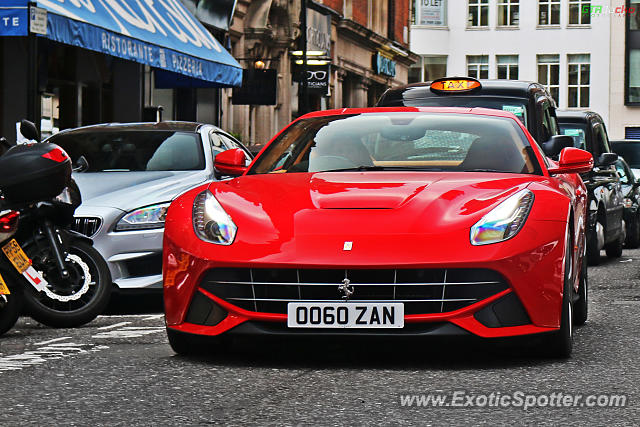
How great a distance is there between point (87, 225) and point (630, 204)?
11232mm

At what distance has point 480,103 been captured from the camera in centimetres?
1260

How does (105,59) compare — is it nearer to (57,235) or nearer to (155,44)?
(155,44)

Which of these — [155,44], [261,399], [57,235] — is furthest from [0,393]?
[155,44]

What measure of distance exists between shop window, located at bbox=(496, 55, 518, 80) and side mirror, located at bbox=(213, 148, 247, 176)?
7182 centimetres

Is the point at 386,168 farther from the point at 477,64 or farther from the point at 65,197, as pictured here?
the point at 477,64

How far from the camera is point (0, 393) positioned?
5.57 metres

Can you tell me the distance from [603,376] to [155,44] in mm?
12658

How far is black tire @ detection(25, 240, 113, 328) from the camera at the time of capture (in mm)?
8250

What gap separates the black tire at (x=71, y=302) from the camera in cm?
825

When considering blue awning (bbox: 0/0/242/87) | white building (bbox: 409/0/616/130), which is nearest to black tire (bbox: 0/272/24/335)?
blue awning (bbox: 0/0/242/87)

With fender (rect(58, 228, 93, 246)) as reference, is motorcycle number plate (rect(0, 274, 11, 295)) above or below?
below

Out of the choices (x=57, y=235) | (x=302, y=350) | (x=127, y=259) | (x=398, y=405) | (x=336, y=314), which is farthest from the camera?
(x=127, y=259)

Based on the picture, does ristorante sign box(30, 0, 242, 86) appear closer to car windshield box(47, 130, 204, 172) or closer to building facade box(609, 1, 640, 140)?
car windshield box(47, 130, 204, 172)

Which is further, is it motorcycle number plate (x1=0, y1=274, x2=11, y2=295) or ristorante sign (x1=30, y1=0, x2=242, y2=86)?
ristorante sign (x1=30, y1=0, x2=242, y2=86)
